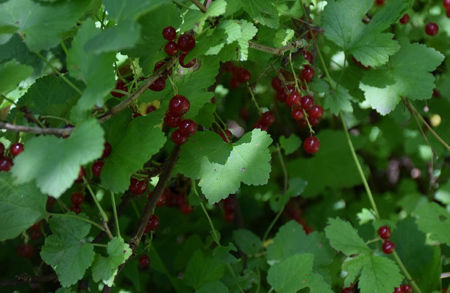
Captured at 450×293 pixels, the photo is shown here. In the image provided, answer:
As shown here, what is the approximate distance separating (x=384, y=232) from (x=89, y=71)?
912 millimetres

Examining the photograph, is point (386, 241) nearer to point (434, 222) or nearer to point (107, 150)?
point (434, 222)

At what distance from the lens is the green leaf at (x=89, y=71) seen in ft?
2.73

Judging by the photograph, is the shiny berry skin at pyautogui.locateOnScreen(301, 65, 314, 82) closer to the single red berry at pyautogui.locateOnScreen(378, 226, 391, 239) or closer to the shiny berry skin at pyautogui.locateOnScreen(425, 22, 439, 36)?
the single red berry at pyautogui.locateOnScreen(378, 226, 391, 239)

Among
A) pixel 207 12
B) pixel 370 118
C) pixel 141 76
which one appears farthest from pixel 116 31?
pixel 370 118

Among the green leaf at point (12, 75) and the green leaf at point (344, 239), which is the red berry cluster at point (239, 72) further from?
the green leaf at point (12, 75)

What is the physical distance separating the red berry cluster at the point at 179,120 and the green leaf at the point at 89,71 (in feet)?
0.70

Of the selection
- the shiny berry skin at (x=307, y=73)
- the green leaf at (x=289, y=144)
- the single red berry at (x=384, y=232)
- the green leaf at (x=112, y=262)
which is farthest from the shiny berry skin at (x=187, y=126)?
the single red berry at (x=384, y=232)

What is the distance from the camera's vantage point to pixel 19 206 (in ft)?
3.60

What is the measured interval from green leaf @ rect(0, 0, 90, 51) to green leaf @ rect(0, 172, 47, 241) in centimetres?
31

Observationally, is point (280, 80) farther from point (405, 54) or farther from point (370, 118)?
point (370, 118)

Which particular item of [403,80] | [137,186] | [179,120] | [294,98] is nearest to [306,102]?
[294,98]

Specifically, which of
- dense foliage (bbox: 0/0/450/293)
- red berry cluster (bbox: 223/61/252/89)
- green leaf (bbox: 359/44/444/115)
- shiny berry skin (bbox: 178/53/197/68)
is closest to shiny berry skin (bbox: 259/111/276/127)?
dense foliage (bbox: 0/0/450/293)

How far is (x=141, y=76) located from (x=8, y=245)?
1078 millimetres

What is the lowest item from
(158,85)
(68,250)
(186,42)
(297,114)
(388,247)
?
(388,247)
